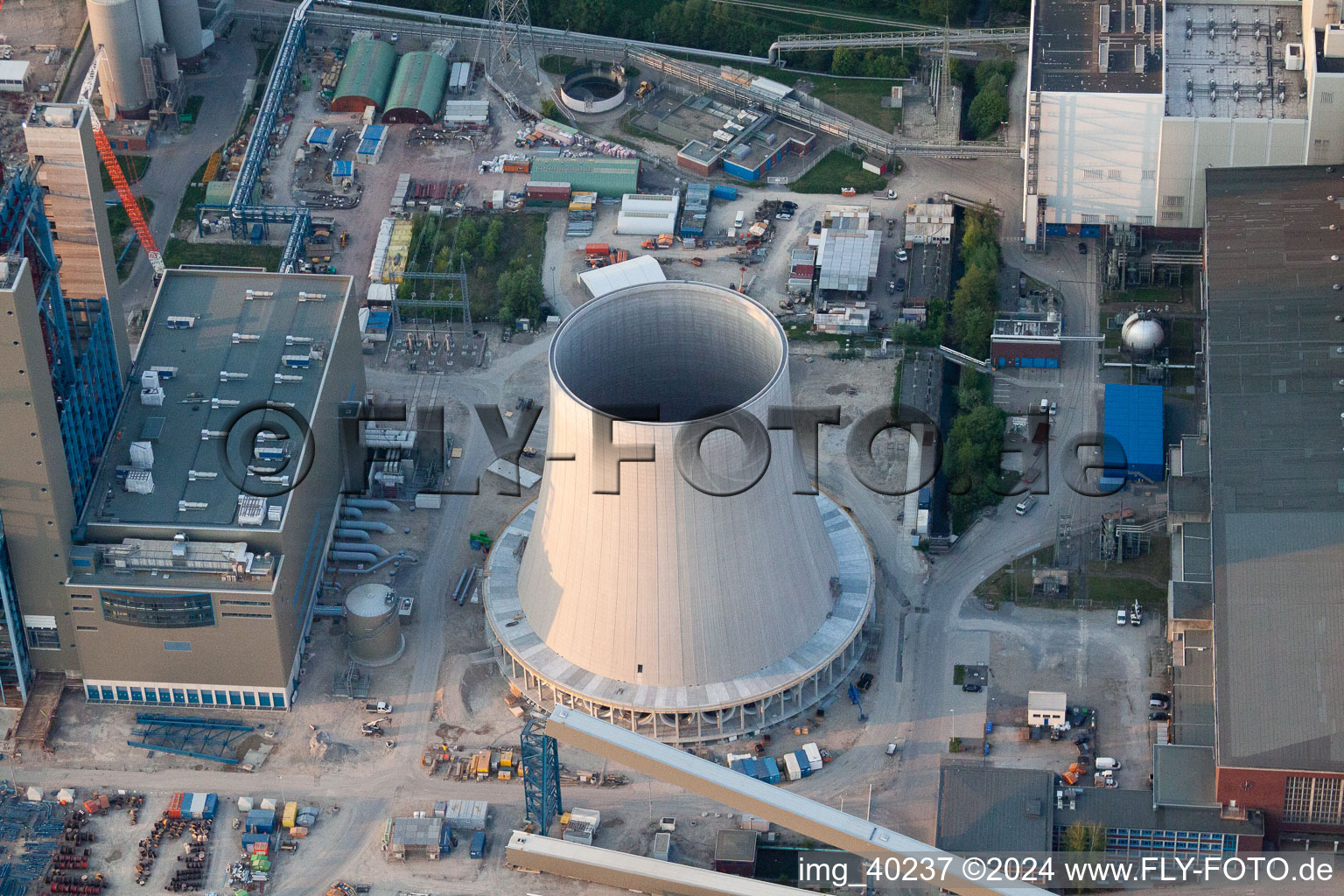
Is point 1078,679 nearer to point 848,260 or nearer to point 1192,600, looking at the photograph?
point 1192,600

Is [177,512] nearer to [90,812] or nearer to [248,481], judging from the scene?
[248,481]

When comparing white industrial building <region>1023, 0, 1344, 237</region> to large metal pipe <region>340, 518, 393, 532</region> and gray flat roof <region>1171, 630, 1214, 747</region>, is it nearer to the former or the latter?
gray flat roof <region>1171, 630, 1214, 747</region>

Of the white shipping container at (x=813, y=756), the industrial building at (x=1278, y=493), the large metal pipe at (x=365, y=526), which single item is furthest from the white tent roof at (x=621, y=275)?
the white shipping container at (x=813, y=756)

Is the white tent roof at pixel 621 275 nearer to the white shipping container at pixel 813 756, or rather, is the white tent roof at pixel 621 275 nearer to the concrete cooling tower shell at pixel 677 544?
the concrete cooling tower shell at pixel 677 544

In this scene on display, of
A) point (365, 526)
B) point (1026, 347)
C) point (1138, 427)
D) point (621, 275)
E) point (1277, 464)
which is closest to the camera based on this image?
point (1277, 464)

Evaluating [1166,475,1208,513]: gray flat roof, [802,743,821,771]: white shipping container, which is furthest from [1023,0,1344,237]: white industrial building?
[802,743,821,771]: white shipping container

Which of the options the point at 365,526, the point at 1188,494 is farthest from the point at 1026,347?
the point at 365,526
